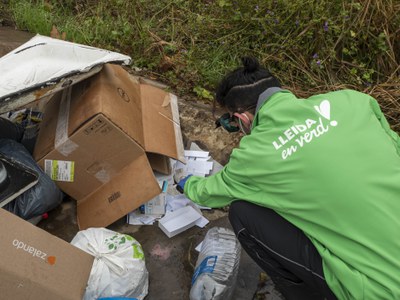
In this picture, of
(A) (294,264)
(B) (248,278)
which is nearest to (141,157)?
(B) (248,278)

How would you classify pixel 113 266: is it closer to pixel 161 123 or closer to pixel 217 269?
pixel 217 269

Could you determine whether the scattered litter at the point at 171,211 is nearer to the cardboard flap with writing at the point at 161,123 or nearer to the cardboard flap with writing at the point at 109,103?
the cardboard flap with writing at the point at 161,123

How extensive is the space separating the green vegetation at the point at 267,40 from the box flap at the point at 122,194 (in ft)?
4.00

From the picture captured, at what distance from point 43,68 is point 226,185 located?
1124 millimetres

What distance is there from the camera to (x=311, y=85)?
325 centimetres

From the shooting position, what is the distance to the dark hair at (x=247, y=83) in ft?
5.89

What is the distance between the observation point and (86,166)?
233 centimetres

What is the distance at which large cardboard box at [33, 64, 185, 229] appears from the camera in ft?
7.25

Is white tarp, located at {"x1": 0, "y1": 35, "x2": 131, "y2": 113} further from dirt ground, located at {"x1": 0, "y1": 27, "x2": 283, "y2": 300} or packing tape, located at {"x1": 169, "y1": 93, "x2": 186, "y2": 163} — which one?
dirt ground, located at {"x1": 0, "y1": 27, "x2": 283, "y2": 300}

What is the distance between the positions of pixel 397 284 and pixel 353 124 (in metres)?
0.58

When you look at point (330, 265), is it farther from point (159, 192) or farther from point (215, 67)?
point (215, 67)

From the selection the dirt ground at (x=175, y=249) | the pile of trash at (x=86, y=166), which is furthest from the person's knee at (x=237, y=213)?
the dirt ground at (x=175, y=249)

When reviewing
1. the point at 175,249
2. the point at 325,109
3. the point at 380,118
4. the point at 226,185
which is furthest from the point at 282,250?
the point at 175,249

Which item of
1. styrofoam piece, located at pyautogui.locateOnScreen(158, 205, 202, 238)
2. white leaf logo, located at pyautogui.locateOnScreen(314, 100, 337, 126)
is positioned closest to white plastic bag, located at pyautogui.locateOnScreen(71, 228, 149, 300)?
styrofoam piece, located at pyautogui.locateOnScreen(158, 205, 202, 238)
